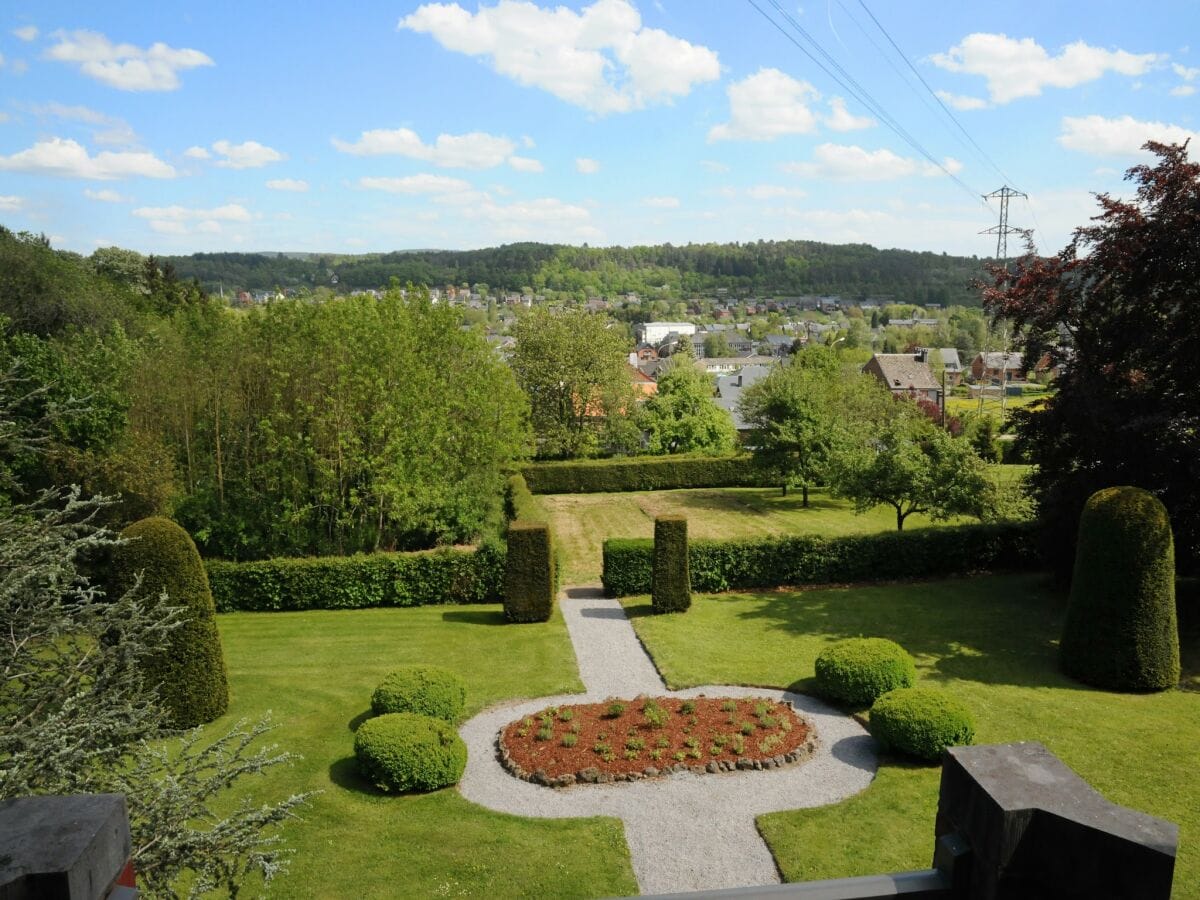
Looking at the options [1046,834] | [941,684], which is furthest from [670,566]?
[1046,834]

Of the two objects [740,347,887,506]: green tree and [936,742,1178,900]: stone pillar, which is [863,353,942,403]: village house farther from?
[936,742,1178,900]: stone pillar

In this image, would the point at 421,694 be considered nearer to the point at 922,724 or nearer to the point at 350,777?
the point at 350,777

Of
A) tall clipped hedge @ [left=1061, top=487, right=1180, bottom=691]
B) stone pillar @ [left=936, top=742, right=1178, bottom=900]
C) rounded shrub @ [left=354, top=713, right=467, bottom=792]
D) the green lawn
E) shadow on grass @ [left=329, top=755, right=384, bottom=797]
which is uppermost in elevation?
stone pillar @ [left=936, top=742, right=1178, bottom=900]

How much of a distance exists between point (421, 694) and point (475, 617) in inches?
268

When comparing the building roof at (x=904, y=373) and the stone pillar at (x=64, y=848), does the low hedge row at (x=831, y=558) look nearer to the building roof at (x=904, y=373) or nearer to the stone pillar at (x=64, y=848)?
the stone pillar at (x=64, y=848)

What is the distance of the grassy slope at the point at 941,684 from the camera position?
32.6 ft

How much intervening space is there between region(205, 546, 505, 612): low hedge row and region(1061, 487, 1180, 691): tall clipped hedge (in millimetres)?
13097

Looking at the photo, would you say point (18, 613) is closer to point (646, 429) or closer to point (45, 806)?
point (45, 806)

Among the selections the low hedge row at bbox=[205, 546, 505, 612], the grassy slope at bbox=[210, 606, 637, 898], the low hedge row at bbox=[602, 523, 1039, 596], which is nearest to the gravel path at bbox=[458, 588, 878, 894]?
the grassy slope at bbox=[210, 606, 637, 898]

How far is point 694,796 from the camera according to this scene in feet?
36.8

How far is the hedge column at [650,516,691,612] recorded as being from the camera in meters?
19.6

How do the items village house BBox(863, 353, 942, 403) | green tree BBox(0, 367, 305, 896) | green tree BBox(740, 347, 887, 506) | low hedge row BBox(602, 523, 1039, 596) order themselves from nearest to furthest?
green tree BBox(0, 367, 305, 896), low hedge row BBox(602, 523, 1039, 596), green tree BBox(740, 347, 887, 506), village house BBox(863, 353, 942, 403)

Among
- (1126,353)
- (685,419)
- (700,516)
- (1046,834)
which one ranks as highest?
(1126,353)

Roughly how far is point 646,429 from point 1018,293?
1066 inches
